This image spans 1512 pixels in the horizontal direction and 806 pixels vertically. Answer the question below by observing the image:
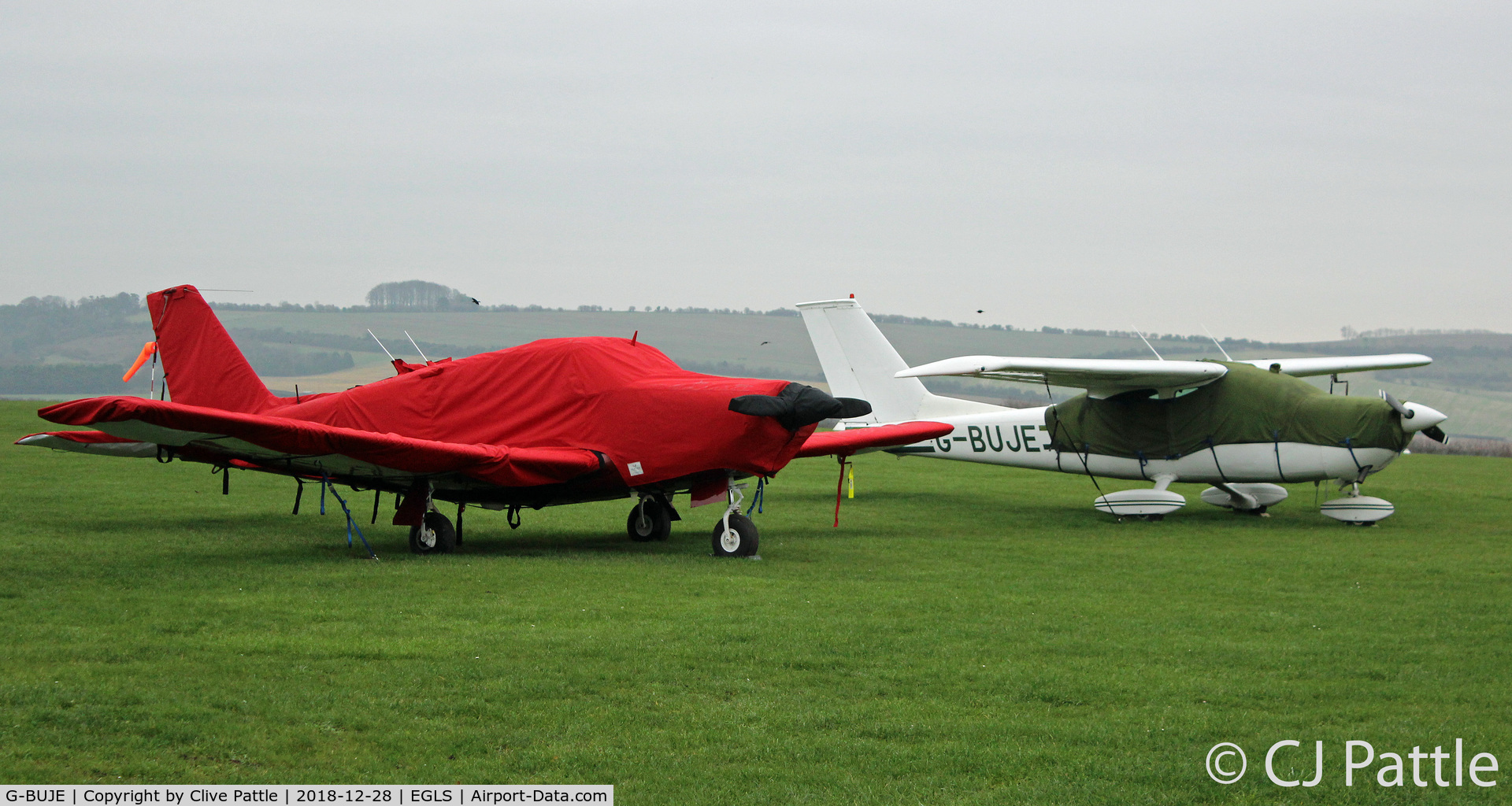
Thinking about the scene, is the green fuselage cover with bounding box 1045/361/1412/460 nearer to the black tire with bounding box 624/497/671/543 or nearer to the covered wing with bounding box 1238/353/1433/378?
the covered wing with bounding box 1238/353/1433/378

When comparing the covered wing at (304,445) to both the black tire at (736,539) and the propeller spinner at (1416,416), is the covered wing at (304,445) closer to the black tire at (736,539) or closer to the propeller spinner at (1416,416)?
the black tire at (736,539)

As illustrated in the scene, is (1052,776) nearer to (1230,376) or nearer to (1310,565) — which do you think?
(1310,565)

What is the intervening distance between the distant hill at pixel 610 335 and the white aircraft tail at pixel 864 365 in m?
46.1

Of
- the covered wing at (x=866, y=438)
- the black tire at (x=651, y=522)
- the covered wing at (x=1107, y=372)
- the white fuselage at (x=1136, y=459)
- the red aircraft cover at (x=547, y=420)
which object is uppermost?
the covered wing at (x=1107, y=372)

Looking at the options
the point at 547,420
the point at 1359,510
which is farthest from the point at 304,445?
the point at 1359,510

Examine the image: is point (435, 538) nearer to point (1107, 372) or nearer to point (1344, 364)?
point (1107, 372)

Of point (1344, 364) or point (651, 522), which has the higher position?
point (1344, 364)

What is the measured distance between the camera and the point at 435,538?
11266 millimetres

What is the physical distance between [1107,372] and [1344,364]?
19.2 feet

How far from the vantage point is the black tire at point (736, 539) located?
11.2 m

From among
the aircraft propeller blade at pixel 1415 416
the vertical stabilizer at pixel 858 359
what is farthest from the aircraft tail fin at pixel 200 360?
the aircraft propeller blade at pixel 1415 416

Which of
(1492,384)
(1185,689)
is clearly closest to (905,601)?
(1185,689)

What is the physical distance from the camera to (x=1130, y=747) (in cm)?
496

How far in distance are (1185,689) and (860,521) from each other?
916 centimetres
